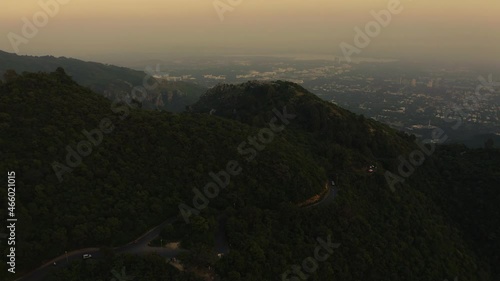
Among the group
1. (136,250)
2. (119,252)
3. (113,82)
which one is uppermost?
(113,82)

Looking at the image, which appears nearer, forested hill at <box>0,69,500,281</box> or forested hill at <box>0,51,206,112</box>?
forested hill at <box>0,69,500,281</box>

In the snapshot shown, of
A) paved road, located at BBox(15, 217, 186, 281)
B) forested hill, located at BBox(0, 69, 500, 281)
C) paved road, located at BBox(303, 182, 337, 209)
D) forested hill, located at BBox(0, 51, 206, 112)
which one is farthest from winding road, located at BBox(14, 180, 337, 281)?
forested hill, located at BBox(0, 51, 206, 112)

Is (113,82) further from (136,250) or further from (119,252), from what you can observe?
(136,250)

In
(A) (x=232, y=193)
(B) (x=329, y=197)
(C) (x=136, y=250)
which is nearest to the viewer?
(C) (x=136, y=250)

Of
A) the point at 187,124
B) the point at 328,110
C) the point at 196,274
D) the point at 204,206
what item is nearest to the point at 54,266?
the point at 196,274

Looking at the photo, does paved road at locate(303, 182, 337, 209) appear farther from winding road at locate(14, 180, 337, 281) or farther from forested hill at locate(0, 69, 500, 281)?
winding road at locate(14, 180, 337, 281)

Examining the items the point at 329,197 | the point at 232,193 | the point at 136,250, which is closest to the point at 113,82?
the point at 232,193

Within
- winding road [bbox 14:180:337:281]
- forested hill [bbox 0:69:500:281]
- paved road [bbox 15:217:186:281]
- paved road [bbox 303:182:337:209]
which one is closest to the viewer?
paved road [bbox 15:217:186:281]

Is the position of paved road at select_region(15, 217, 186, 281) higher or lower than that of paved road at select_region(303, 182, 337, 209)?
higher
